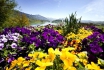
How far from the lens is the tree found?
29453 millimetres

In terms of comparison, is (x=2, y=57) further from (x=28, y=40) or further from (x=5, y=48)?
(x=28, y=40)

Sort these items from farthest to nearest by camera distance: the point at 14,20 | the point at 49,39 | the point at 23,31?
the point at 14,20 → the point at 23,31 → the point at 49,39

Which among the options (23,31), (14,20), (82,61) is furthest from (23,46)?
(14,20)

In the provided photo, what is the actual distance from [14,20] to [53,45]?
38354 millimetres

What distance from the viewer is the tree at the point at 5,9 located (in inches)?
1160

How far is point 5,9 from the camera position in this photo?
29984mm

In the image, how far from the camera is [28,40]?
163 inches

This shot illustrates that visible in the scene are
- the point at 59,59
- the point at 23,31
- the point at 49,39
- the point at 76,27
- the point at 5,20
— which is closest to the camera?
the point at 59,59

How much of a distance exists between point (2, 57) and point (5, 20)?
26.9 meters

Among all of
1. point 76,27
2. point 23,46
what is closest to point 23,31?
point 23,46

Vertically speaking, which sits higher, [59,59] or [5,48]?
[59,59]

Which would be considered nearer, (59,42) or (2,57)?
(2,57)

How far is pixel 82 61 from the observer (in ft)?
6.03

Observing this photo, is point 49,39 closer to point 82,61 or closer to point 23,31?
point 23,31
